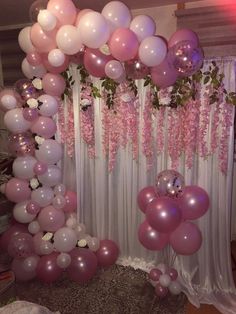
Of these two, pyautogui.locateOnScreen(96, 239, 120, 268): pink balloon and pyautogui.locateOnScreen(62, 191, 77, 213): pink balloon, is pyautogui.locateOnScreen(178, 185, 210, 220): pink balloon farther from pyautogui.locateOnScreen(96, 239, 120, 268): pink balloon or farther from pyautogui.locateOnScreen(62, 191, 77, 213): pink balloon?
pyautogui.locateOnScreen(62, 191, 77, 213): pink balloon

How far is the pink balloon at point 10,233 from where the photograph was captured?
3.23 meters

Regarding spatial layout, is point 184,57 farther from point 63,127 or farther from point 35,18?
point 63,127

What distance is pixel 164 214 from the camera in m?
2.44

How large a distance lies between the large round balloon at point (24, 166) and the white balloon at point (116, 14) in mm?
1404

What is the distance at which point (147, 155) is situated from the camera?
10.1 ft

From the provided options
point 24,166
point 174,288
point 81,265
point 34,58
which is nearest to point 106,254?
point 81,265

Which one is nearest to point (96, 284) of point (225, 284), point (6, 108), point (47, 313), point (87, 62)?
point (225, 284)

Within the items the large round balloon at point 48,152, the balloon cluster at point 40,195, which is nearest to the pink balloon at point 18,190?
the balloon cluster at point 40,195

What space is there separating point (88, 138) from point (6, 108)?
0.84 metres

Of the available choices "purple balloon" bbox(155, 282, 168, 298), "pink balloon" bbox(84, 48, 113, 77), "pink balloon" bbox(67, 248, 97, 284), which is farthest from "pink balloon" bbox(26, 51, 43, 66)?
"purple balloon" bbox(155, 282, 168, 298)

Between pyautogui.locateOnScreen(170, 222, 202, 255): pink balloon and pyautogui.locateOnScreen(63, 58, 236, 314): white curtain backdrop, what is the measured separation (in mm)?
349

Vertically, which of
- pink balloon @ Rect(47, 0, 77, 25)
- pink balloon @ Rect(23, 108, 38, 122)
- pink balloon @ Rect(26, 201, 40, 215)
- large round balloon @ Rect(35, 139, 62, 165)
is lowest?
pink balloon @ Rect(26, 201, 40, 215)

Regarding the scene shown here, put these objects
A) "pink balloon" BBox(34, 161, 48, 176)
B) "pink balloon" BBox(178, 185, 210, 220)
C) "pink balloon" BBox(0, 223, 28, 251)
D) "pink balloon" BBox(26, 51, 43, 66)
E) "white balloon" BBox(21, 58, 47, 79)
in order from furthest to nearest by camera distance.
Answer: "pink balloon" BBox(0, 223, 28, 251) → "pink balloon" BBox(34, 161, 48, 176) → "white balloon" BBox(21, 58, 47, 79) → "pink balloon" BBox(26, 51, 43, 66) → "pink balloon" BBox(178, 185, 210, 220)

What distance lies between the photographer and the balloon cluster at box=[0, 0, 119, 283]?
113 inches
